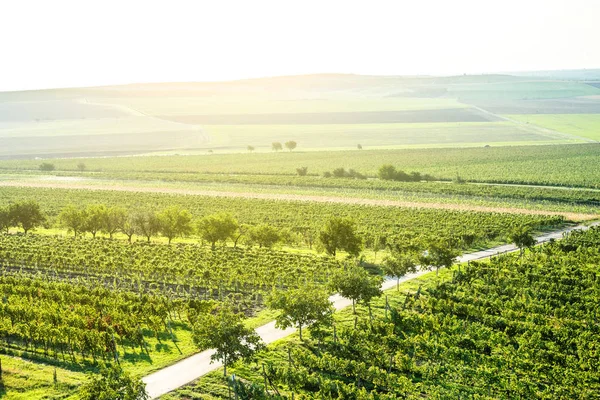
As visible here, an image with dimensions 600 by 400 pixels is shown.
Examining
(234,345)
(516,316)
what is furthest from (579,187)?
(234,345)

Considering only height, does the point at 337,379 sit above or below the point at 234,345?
below

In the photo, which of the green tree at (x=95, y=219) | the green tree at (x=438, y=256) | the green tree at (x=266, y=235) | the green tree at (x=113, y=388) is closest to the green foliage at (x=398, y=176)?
the green tree at (x=266, y=235)

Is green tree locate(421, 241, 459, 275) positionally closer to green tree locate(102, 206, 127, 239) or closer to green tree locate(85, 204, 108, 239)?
green tree locate(102, 206, 127, 239)

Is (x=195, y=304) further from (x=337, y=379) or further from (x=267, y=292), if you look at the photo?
(x=337, y=379)

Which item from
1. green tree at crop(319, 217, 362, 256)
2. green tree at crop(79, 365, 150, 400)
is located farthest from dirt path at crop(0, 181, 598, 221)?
green tree at crop(79, 365, 150, 400)

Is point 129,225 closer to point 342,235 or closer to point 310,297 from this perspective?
point 342,235

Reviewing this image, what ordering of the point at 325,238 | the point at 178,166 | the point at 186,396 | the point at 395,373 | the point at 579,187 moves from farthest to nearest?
1. the point at 178,166
2. the point at 579,187
3. the point at 325,238
4. the point at 395,373
5. the point at 186,396
